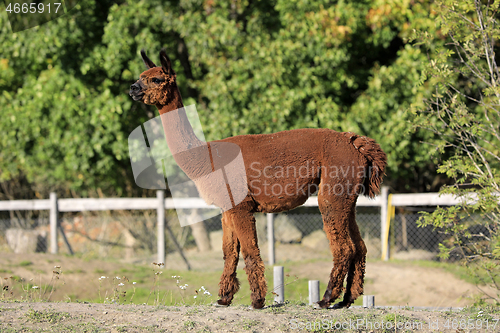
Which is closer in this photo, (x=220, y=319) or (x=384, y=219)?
(x=220, y=319)

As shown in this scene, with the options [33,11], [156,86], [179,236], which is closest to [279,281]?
[156,86]

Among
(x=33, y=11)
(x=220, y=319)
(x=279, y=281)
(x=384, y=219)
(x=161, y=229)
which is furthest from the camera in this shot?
(x=33, y=11)

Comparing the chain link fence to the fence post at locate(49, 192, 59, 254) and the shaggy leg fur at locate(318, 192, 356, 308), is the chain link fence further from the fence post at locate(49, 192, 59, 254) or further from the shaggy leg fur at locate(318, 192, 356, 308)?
the shaggy leg fur at locate(318, 192, 356, 308)

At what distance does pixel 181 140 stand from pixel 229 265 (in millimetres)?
1298

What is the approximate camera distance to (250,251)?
464 cm

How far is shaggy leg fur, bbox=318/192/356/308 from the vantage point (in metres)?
4.69

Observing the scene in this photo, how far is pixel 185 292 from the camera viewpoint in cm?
820

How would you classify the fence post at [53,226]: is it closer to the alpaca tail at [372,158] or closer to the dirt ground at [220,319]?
the dirt ground at [220,319]

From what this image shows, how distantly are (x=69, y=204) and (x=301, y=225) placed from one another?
5.52 metres

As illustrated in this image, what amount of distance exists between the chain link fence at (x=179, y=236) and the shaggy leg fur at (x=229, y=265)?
20.8 feet

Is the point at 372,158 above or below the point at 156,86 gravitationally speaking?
below

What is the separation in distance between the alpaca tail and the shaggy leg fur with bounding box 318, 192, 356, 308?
0.35 metres

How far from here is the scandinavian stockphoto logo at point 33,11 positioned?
10367 millimetres

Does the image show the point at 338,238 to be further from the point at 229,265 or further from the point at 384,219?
the point at 384,219
